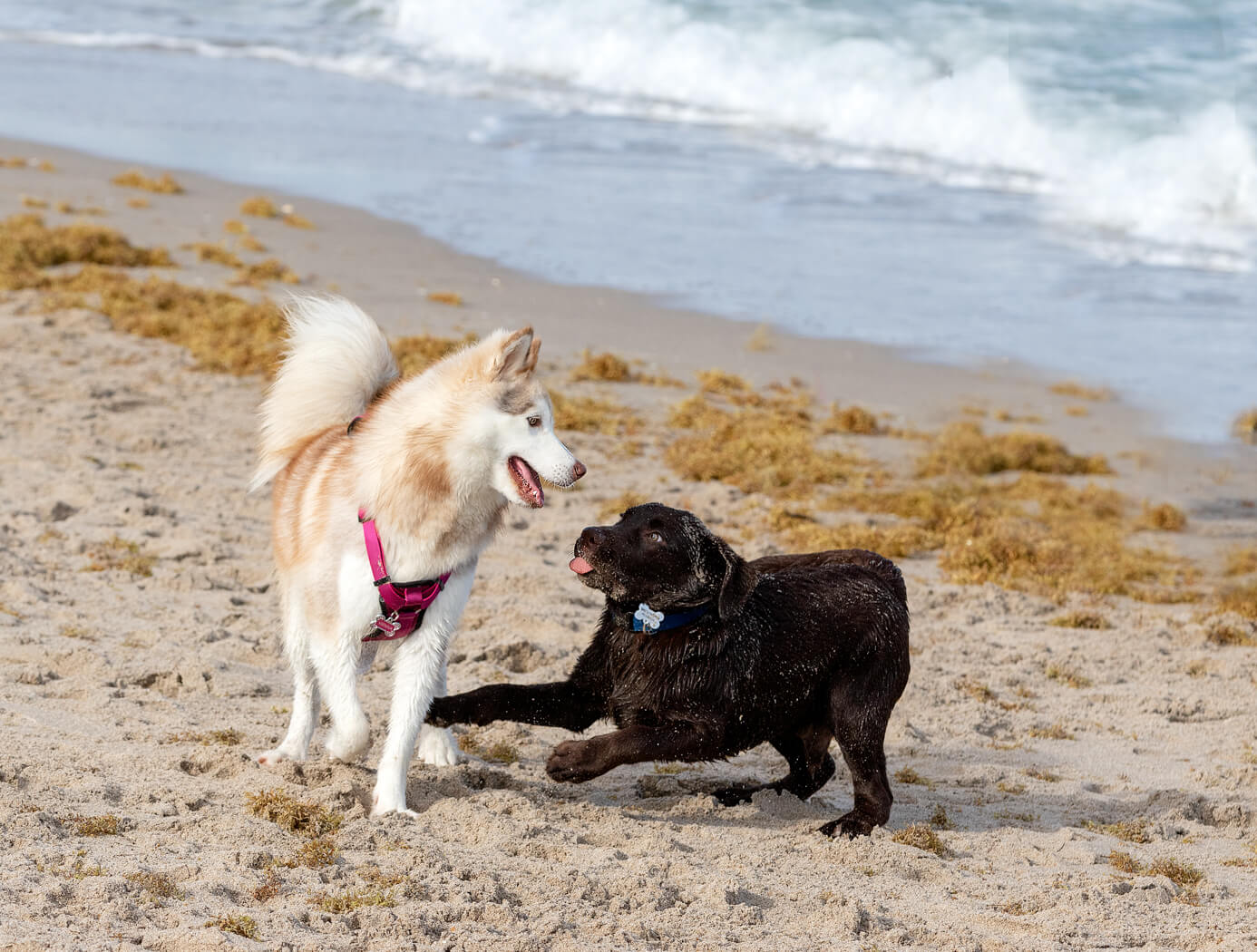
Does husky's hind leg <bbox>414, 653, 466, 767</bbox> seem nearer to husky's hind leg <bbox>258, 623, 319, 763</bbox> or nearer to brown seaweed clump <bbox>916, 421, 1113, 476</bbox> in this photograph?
husky's hind leg <bbox>258, 623, 319, 763</bbox>

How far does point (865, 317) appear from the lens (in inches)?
501

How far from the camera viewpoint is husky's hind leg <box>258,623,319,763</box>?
4.69m

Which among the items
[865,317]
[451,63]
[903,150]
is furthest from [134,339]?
[451,63]

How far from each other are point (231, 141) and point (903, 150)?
35.1 ft

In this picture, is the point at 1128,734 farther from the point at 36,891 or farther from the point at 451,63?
the point at 451,63

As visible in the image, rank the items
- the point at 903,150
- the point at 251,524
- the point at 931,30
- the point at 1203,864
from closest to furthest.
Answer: the point at 1203,864
the point at 251,524
the point at 903,150
the point at 931,30

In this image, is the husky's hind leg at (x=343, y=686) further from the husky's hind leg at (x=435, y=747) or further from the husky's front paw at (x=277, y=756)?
A: the husky's hind leg at (x=435, y=747)

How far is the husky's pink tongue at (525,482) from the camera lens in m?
4.29

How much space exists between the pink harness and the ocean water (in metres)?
7.93

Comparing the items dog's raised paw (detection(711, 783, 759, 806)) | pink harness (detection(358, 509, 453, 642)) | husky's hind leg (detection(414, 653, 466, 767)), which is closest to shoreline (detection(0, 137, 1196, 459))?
dog's raised paw (detection(711, 783, 759, 806))

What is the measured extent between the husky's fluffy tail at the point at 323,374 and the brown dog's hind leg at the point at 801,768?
6.69ft

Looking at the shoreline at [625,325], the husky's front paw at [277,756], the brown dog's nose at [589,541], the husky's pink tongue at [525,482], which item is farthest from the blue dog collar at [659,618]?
the shoreline at [625,325]

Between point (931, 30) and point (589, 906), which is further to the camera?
point (931, 30)

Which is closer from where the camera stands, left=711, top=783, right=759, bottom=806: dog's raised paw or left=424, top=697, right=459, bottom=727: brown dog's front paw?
left=424, top=697, right=459, bottom=727: brown dog's front paw
